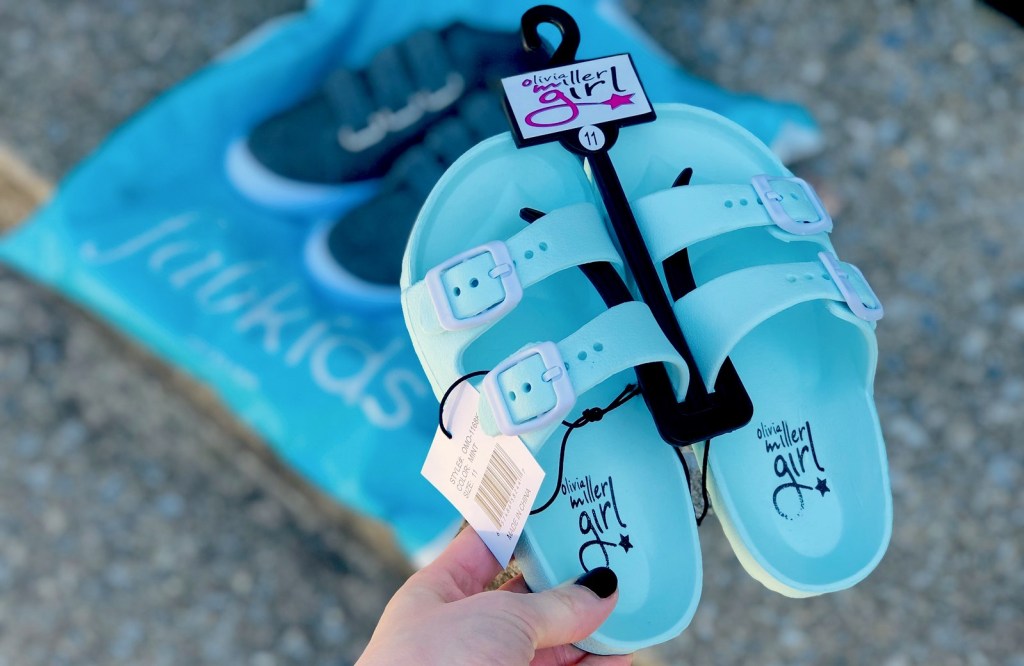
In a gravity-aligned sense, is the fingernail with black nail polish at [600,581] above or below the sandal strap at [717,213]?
below

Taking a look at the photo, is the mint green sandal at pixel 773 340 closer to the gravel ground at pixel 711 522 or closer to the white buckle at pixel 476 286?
the white buckle at pixel 476 286

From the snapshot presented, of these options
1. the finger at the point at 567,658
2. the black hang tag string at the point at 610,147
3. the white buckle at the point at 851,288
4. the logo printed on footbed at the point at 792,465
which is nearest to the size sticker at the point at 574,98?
the black hang tag string at the point at 610,147

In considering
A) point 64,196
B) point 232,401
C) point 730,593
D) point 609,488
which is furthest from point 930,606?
point 64,196

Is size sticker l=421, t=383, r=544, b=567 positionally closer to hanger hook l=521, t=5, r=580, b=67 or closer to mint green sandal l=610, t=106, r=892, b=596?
mint green sandal l=610, t=106, r=892, b=596

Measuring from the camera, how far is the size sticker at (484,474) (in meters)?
0.68

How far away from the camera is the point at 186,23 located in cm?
144

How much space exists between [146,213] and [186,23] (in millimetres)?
386

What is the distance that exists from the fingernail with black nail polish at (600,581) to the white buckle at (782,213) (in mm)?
337

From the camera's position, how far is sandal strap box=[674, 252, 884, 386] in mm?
707

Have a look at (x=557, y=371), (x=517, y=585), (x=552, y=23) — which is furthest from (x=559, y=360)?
(x=552, y=23)

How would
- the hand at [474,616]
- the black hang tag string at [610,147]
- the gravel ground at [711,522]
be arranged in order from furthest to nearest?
1. the gravel ground at [711,522]
2. the black hang tag string at [610,147]
3. the hand at [474,616]

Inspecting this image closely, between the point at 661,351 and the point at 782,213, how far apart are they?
0.62 feet

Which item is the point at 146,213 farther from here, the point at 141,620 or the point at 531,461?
the point at 531,461

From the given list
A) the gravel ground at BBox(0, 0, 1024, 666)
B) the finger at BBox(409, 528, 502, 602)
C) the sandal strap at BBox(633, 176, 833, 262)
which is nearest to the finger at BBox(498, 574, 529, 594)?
the finger at BBox(409, 528, 502, 602)
